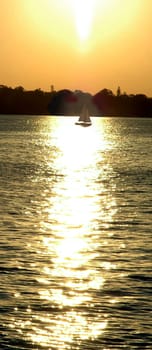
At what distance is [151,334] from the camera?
2948 cm

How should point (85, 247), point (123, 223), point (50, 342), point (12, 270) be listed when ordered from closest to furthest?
point (50, 342) < point (12, 270) < point (85, 247) < point (123, 223)

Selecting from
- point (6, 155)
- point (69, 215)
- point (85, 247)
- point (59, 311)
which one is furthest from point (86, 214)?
point (6, 155)

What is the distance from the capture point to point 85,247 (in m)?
46.2

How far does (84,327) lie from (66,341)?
1625mm

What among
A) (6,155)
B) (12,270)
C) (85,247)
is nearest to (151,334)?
(12,270)

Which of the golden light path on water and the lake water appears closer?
the lake water

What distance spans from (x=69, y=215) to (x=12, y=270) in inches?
923

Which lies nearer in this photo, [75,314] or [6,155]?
[75,314]

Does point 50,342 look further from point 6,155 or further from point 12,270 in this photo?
point 6,155

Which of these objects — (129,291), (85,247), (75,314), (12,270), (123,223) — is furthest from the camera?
(123,223)

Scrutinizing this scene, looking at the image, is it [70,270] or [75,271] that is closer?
[75,271]

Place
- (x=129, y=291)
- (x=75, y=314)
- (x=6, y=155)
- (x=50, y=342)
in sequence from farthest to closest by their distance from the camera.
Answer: (x=6, y=155) → (x=129, y=291) → (x=75, y=314) → (x=50, y=342)

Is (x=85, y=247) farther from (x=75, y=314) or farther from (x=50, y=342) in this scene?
(x=50, y=342)

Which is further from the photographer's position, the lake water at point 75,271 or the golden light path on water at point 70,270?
the golden light path on water at point 70,270
